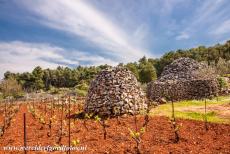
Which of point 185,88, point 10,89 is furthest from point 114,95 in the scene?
point 10,89

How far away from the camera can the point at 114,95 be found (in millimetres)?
18156

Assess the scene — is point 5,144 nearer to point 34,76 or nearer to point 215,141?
point 215,141

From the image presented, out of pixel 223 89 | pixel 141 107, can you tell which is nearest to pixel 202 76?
pixel 223 89

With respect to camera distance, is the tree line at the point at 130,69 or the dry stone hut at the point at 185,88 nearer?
the dry stone hut at the point at 185,88

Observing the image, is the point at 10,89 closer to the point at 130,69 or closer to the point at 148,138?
the point at 130,69

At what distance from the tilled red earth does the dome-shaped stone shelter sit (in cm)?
291

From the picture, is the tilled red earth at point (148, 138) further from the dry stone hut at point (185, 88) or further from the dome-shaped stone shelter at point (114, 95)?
the dry stone hut at point (185, 88)

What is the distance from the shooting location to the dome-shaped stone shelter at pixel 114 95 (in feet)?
58.8

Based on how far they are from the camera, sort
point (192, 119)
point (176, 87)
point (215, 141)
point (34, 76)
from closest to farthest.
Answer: point (215, 141)
point (192, 119)
point (176, 87)
point (34, 76)

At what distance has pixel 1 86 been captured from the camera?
185 ft

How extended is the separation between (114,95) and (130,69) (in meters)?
50.9

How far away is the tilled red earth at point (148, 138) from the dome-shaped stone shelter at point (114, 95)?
291cm

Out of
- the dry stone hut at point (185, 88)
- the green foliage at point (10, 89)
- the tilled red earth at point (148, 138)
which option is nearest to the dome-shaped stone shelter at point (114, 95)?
the tilled red earth at point (148, 138)

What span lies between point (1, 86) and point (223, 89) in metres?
42.5
